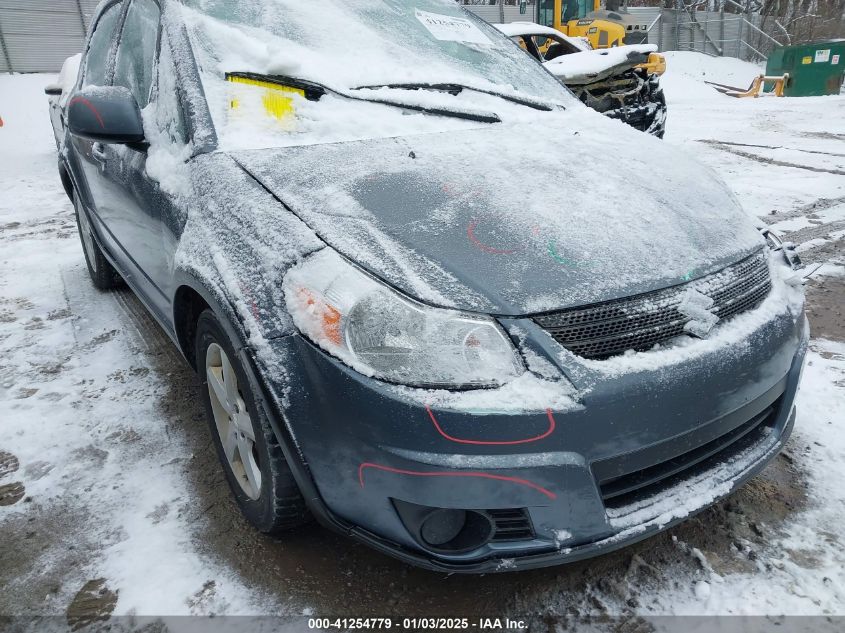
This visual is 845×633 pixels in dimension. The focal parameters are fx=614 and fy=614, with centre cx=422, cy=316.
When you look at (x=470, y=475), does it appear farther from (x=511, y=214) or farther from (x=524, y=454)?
(x=511, y=214)

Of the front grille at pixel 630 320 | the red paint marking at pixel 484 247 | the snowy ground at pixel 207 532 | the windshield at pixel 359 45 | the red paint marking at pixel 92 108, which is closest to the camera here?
the front grille at pixel 630 320

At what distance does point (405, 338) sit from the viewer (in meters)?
1.39

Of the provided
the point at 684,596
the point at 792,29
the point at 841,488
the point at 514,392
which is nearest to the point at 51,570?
the point at 514,392

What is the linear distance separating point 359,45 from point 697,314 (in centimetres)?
172

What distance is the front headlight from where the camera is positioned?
1.38 metres

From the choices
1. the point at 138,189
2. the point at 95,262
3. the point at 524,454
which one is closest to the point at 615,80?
the point at 95,262

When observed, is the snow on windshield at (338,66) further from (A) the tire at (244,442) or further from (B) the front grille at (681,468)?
(B) the front grille at (681,468)

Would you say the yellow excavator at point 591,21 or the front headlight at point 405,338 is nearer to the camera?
the front headlight at point 405,338

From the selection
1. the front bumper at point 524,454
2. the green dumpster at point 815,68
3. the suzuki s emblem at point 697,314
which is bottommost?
the green dumpster at point 815,68

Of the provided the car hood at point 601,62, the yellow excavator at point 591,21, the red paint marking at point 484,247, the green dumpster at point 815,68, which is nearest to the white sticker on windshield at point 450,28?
the red paint marking at point 484,247

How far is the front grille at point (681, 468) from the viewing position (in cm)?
147

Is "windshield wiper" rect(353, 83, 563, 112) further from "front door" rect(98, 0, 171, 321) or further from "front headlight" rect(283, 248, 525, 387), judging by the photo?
"front headlight" rect(283, 248, 525, 387)

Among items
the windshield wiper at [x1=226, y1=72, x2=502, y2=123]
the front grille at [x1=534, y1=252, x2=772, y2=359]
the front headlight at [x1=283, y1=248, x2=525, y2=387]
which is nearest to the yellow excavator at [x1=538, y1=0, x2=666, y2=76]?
the windshield wiper at [x1=226, y1=72, x2=502, y2=123]

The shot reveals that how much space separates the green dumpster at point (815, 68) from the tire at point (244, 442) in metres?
19.2
